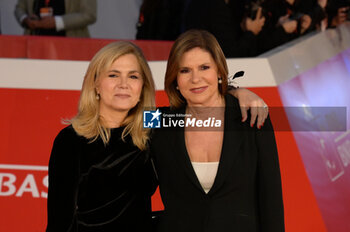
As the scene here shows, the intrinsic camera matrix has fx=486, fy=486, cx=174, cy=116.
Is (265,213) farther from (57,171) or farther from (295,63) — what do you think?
(295,63)

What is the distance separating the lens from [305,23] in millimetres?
3809

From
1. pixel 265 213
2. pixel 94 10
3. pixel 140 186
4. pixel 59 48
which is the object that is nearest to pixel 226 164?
pixel 265 213

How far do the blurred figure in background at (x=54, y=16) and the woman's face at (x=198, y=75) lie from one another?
2035 millimetres

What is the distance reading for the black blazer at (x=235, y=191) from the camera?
174cm

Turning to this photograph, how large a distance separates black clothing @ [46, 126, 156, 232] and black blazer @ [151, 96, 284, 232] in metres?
0.15

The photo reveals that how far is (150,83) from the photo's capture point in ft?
6.39

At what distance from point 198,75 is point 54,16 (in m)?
2.12

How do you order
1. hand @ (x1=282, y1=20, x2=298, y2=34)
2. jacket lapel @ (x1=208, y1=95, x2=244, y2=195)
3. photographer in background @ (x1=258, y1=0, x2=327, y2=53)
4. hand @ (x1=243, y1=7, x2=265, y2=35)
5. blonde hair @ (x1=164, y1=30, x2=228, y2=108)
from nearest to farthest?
1. jacket lapel @ (x1=208, y1=95, x2=244, y2=195)
2. blonde hair @ (x1=164, y1=30, x2=228, y2=108)
3. hand @ (x1=243, y1=7, x2=265, y2=35)
4. photographer in background @ (x1=258, y1=0, x2=327, y2=53)
5. hand @ (x1=282, y1=20, x2=298, y2=34)

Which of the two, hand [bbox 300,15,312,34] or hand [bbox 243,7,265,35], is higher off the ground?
hand [bbox 300,15,312,34]

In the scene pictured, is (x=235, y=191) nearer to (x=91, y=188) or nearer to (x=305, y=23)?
(x=91, y=188)

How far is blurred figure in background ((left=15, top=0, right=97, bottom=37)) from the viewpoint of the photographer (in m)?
3.62

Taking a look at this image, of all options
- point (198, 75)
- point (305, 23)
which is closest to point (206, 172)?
point (198, 75)

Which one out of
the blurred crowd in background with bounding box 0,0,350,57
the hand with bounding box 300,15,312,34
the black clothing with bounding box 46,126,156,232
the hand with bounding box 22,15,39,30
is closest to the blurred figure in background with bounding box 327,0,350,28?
the blurred crowd in background with bounding box 0,0,350,57

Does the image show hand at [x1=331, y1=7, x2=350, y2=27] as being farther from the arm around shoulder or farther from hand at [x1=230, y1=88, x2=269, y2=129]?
the arm around shoulder
